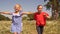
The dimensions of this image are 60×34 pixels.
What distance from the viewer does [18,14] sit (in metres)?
9.04

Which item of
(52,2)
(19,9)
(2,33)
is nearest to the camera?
(19,9)

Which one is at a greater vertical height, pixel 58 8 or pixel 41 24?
pixel 41 24

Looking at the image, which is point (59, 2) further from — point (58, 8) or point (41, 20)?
point (41, 20)

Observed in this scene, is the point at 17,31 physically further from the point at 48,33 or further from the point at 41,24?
the point at 48,33

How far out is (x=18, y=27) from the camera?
909 cm

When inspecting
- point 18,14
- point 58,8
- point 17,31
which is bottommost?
point 58,8

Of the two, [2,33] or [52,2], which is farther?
[52,2]

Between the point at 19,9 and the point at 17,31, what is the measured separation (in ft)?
2.94

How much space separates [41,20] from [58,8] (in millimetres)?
28970

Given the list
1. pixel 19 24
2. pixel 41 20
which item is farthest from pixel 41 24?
pixel 19 24

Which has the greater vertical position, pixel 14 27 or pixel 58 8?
pixel 14 27

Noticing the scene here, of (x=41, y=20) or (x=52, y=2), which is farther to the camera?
(x=52, y=2)

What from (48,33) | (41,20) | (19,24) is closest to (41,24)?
(41,20)

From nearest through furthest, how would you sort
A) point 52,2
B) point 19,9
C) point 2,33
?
point 19,9
point 2,33
point 52,2
